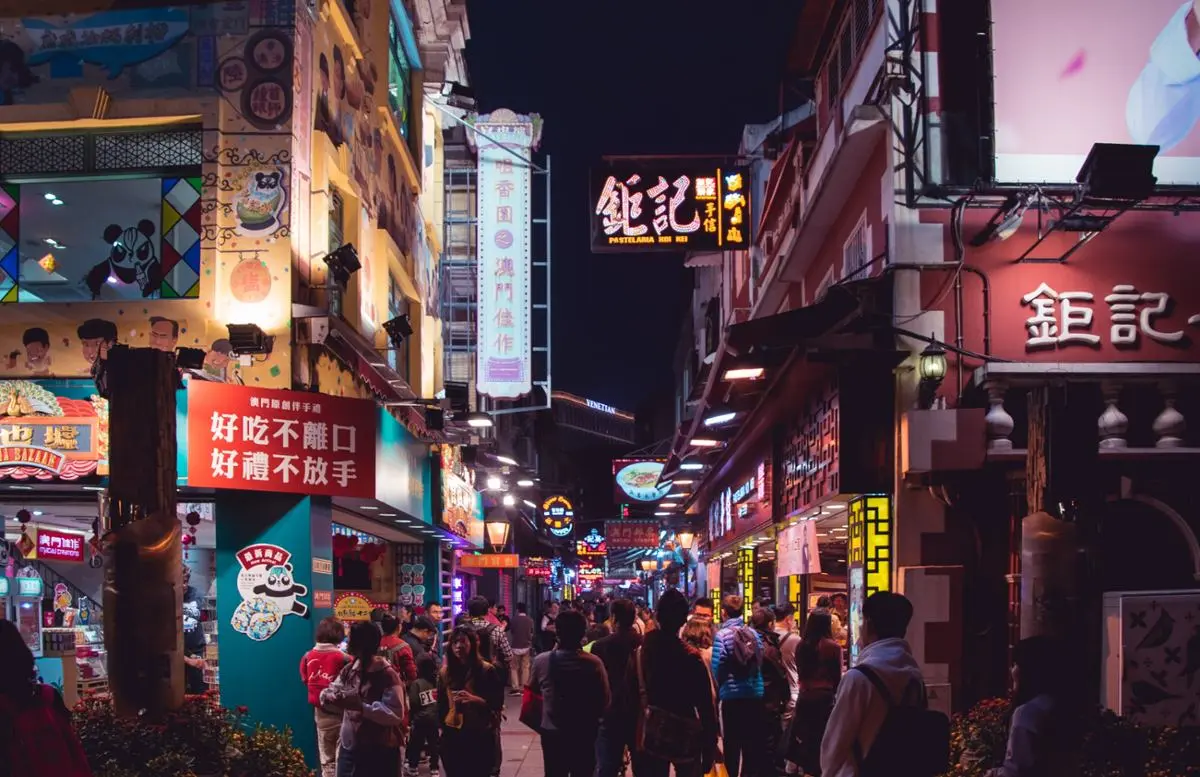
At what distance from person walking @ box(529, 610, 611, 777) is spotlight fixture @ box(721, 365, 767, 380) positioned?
22.3ft

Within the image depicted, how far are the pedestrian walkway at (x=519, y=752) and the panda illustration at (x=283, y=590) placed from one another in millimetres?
2913

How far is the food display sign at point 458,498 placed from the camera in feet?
84.1

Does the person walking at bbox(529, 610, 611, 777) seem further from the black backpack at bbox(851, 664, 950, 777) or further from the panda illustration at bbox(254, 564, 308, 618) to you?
the panda illustration at bbox(254, 564, 308, 618)

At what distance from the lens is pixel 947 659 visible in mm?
12516

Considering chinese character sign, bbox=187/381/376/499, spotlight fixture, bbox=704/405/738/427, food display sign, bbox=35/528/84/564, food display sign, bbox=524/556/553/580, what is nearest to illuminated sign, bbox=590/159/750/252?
spotlight fixture, bbox=704/405/738/427

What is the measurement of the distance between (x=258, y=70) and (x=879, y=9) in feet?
24.4

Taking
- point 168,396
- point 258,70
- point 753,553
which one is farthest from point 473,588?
point 168,396

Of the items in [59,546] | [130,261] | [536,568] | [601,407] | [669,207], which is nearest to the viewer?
[130,261]

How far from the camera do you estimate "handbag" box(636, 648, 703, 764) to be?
9.02 m

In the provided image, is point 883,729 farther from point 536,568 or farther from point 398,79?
point 536,568

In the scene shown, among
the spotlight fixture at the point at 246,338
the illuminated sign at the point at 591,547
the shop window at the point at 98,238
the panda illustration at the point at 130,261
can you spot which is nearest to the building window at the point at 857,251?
the spotlight fixture at the point at 246,338

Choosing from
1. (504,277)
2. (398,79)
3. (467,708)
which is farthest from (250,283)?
(504,277)

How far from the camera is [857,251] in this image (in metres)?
15.6

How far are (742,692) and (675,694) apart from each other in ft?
9.86
